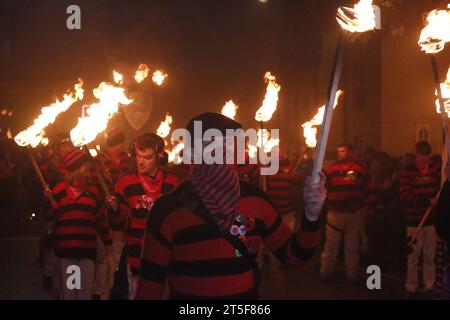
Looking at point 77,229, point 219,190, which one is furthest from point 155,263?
point 77,229

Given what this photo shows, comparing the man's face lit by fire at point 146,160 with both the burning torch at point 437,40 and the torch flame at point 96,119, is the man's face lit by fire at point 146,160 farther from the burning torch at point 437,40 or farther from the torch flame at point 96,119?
the burning torch at point 437,40

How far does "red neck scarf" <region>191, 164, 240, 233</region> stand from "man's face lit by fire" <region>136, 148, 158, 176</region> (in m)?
3.06

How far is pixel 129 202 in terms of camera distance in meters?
7.03

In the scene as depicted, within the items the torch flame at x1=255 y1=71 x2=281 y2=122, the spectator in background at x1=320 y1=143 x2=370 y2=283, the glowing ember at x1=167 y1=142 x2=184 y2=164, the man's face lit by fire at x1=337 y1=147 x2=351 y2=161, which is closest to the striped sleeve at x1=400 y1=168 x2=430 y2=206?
the spectator in background at x1=320 y1=143 x2=370 y2=283

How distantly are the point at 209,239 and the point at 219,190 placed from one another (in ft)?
0.92

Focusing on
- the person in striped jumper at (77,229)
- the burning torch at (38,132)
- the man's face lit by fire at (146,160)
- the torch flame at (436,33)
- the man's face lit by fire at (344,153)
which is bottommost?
the person in striped jumper at (77,229)

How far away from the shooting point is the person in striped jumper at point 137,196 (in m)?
6.87

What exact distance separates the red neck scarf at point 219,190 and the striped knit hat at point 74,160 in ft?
12.3

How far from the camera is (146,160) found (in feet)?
23.1

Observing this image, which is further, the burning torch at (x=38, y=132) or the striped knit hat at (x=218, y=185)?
the burning torch at (x=38, y=132)

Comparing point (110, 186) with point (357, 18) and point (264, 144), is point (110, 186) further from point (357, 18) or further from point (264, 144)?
point (357, 18)

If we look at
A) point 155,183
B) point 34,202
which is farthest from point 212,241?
point 34,202

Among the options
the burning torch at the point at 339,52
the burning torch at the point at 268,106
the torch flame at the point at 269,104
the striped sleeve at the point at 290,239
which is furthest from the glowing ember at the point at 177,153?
the burning torch at the point at 339,52
